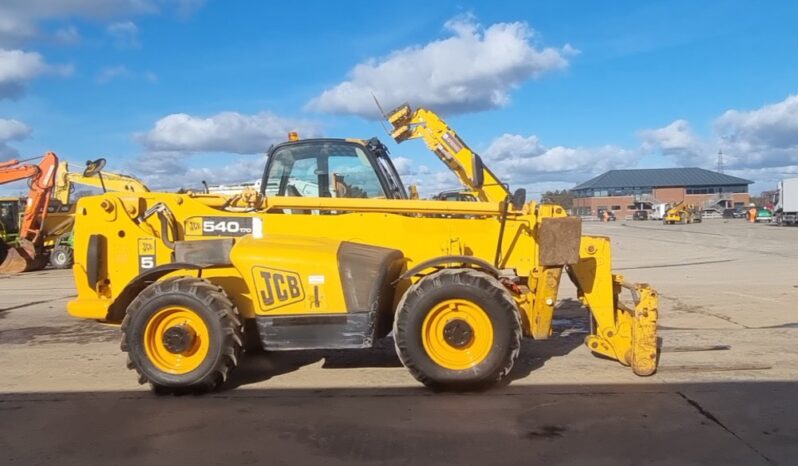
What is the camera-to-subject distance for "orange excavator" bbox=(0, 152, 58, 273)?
20.9 m

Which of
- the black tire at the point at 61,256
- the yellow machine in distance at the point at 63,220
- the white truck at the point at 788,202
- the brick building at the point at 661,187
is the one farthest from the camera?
the brick building at the point at 661,187

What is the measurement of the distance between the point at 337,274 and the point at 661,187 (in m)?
110

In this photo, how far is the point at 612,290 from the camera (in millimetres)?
6379

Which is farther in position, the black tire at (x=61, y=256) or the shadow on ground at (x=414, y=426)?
the black tire at (x=61, y=256)

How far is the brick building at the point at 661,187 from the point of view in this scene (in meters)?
105

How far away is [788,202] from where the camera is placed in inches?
1828

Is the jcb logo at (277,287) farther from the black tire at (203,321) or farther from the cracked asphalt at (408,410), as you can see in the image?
the cracked asphalt at (408,410)

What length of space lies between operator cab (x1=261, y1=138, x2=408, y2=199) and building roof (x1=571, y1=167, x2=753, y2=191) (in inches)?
4238

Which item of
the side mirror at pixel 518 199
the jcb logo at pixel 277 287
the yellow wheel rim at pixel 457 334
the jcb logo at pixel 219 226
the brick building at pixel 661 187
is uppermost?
the brick building at pixel 661 187

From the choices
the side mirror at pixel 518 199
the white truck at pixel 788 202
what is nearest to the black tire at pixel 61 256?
the side mirror at pixel 518 199

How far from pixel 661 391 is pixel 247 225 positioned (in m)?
4.06

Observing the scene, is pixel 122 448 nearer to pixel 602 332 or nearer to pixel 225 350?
pixel 225 350

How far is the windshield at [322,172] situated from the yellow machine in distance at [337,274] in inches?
0.5

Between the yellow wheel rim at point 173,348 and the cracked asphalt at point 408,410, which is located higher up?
the yellow wheel rim at point 173,348
